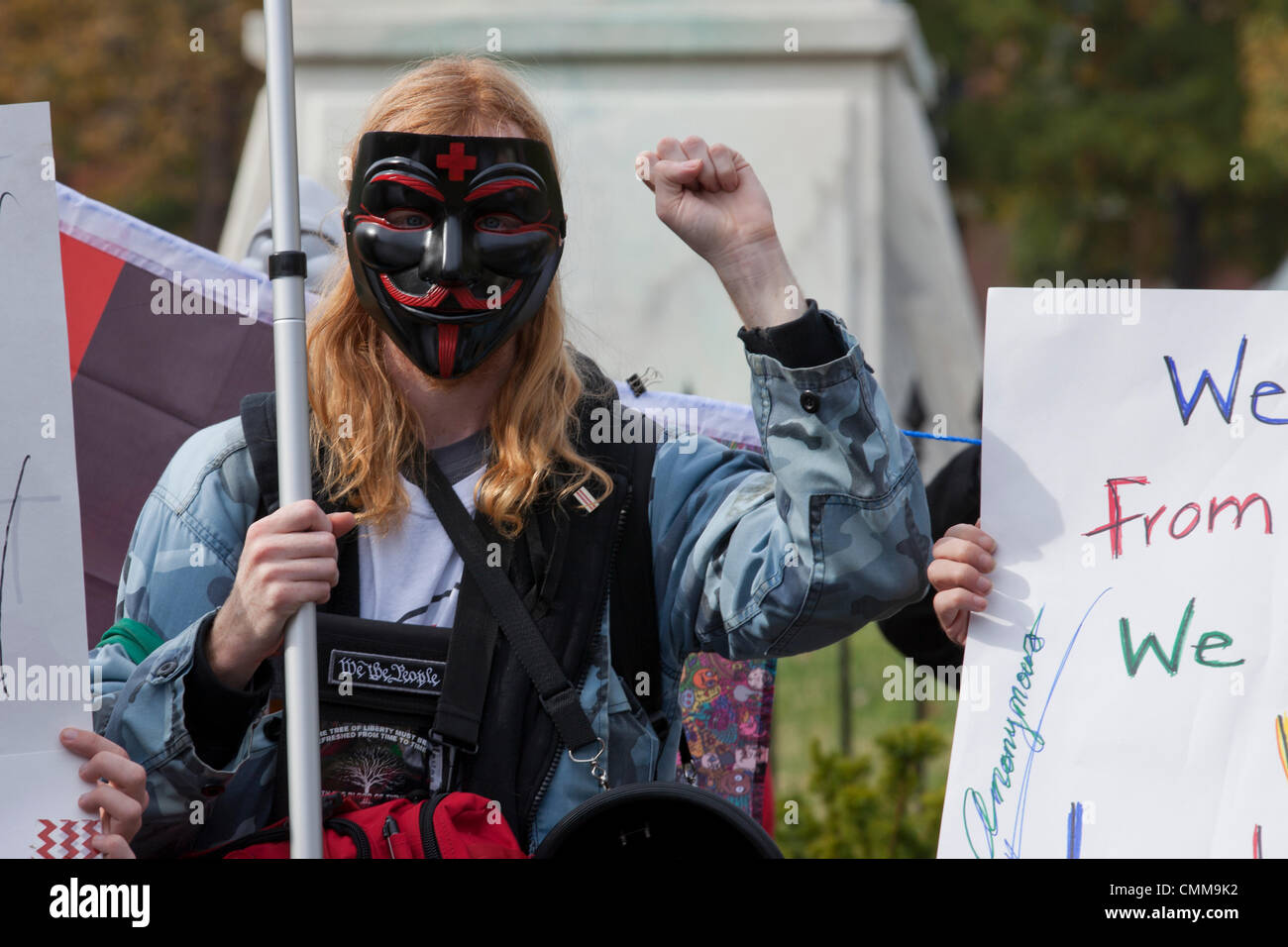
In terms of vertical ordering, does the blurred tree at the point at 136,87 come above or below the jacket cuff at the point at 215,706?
above

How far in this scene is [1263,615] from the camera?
2270mm

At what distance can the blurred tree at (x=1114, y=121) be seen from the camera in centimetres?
1645

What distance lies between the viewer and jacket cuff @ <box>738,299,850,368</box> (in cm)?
230

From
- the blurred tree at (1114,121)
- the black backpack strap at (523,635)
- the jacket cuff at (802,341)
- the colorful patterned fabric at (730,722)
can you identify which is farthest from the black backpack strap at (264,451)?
the blurred tree at (1114,121)

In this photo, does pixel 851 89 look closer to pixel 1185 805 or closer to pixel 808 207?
pixel 808 207

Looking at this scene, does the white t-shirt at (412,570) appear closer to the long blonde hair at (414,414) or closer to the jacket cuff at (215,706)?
the long blonde hair at (414,414)

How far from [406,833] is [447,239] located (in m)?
0.95

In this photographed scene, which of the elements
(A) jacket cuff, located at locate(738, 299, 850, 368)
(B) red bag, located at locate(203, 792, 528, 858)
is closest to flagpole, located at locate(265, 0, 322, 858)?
(B) red bag, located at locate(203, 792, 528, 858)

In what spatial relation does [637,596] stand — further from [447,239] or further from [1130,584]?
[1130,584]

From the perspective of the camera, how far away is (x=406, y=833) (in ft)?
7.25

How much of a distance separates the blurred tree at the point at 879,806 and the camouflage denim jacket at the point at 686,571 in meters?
1.91

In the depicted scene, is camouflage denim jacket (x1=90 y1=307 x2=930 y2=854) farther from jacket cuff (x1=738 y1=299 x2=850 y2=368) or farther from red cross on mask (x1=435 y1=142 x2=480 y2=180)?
red cross on mask (x1=435 y1=142 x2=480 y2=180)

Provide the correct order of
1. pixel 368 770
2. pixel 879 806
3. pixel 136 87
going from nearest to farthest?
pixel 368 770 → pixel 879 806 → pixel 136 87

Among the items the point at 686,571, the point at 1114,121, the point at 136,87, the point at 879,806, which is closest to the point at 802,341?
the point at 686,571
